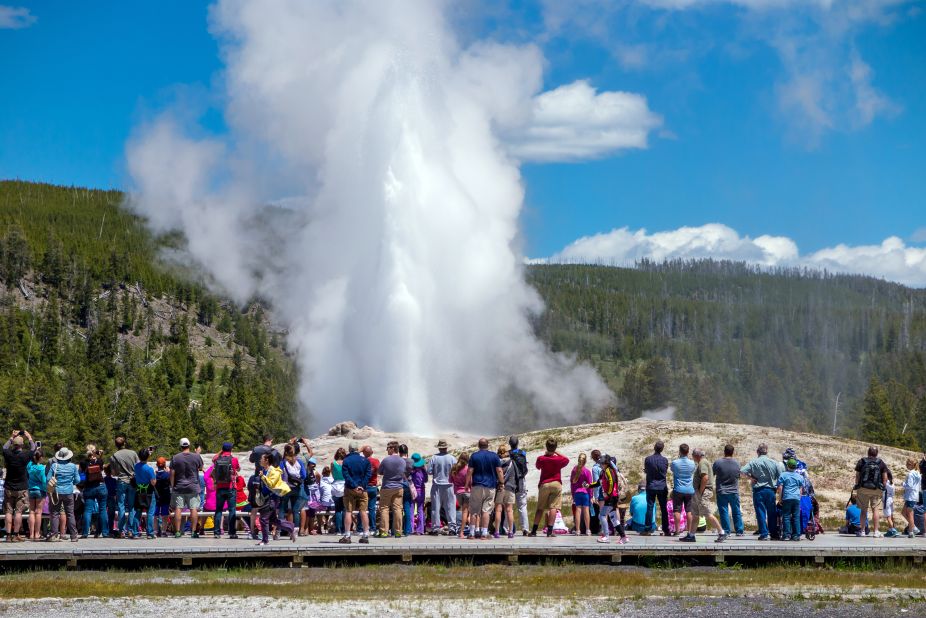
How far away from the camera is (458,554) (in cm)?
1833

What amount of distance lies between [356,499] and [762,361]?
123261 mm

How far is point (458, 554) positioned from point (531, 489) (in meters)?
14.3

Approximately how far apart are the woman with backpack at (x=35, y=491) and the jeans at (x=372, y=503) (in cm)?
524

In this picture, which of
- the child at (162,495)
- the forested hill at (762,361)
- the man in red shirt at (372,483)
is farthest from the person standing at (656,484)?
the forested hill at (762,361)

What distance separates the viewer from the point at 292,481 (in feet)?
61.6

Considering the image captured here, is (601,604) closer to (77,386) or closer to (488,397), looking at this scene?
(488,397)

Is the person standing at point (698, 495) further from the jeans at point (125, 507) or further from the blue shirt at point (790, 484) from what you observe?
the jeans at point (125, 507)

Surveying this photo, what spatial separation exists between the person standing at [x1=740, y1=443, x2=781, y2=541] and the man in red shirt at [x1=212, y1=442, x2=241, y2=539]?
815cm

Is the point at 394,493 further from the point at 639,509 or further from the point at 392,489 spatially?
the point at 639,509

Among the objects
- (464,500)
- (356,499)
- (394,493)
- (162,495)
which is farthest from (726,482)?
(162,495)

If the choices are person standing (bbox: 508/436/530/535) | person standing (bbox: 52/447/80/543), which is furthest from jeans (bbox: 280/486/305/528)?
person standing (bbox: 508/436/530/535)

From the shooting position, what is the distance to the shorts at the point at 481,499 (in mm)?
19344

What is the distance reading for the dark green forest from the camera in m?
75.9

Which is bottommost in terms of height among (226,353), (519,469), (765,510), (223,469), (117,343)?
(765,510)
